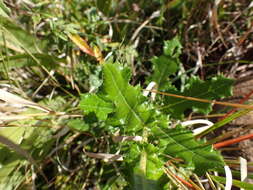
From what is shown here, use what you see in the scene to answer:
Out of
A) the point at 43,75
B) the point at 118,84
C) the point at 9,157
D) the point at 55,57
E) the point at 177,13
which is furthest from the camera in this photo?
the point at 177,13

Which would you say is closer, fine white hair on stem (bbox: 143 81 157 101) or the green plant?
the green plant

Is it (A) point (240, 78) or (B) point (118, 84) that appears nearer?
(B) point (118, 84)

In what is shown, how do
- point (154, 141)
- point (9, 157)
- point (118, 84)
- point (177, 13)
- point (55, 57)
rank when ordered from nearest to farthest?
point (118, 84) → point (154, 141) → point (9, 157) → point (55, 57) → point (177, 13)

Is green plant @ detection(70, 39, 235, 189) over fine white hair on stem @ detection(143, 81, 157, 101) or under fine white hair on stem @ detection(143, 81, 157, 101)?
under

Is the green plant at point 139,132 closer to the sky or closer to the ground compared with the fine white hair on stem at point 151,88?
closer to the ground

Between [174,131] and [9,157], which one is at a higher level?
[174,131]

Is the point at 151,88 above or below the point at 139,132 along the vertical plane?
above

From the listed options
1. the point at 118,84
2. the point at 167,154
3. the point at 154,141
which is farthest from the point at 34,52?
the point at 167,154

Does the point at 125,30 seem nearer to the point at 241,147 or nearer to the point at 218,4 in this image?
the point at 218,4

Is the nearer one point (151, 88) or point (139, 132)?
point (139, 132)

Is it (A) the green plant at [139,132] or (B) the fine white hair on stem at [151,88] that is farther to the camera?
(B) the fine white hair on stem at [151,88]

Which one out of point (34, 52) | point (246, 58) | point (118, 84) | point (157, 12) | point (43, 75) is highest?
point (157, 12)
